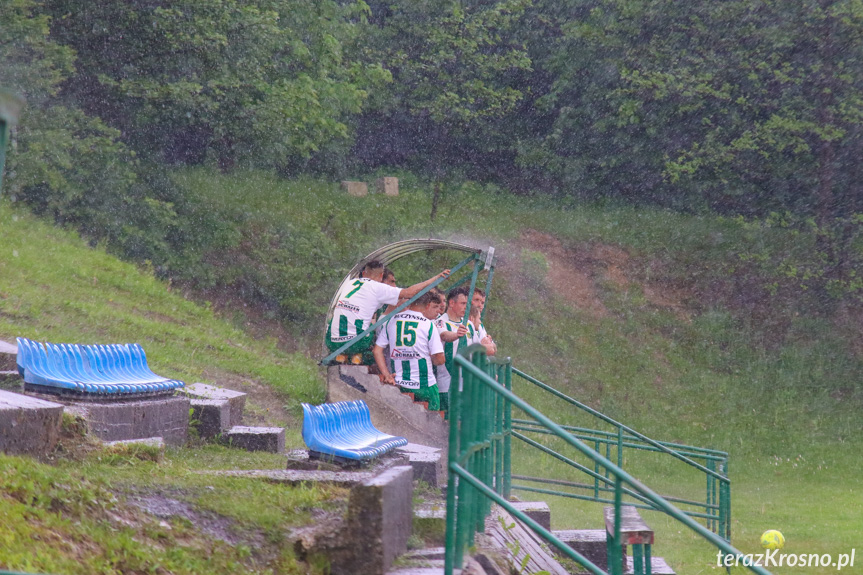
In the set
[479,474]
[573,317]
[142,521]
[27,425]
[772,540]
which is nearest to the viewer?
[142,521]

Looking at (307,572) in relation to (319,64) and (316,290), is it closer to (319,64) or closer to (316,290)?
(316,290)

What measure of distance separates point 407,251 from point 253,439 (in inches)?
142

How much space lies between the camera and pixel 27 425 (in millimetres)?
5312

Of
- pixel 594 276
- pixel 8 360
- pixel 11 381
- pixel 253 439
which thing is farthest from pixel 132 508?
pixel 594 276

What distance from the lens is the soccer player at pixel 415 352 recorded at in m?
8.72

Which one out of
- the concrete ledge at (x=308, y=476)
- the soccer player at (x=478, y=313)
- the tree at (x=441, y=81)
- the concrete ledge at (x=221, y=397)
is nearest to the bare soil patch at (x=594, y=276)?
the tree at (x=441, y=81)

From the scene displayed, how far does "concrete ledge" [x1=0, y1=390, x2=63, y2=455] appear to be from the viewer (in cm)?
516

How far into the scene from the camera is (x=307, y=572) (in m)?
4.38

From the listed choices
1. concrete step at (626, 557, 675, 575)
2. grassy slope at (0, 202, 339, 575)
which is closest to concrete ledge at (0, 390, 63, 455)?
grassy slope at (0, 202, 339, 575)

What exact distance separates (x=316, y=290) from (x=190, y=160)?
223 inches

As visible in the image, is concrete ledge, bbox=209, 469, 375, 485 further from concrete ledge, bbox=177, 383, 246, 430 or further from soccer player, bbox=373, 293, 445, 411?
soccer player, bbox=373, 293, 445, 411

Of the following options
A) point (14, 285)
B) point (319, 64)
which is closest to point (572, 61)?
point (319, 64)

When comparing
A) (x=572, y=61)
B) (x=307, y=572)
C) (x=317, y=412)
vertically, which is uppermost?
(x=572, y=61)

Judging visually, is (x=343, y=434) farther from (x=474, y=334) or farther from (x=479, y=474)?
(x=474, y=334)
